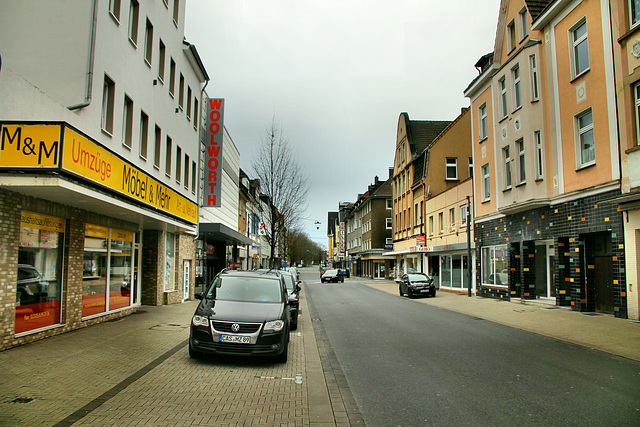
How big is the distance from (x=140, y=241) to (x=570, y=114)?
50.9 ft

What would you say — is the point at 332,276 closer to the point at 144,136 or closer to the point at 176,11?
the point at 176,11

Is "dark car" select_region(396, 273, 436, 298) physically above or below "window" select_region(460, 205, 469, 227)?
below

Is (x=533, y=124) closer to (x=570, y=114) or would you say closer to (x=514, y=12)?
(x=570, y=114)

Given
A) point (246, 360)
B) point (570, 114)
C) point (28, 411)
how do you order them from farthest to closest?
point (570, 114), point (246, 360), point (28, 411)

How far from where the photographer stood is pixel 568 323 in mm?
13234

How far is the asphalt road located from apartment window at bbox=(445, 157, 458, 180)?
24.1m

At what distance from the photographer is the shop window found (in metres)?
9.12

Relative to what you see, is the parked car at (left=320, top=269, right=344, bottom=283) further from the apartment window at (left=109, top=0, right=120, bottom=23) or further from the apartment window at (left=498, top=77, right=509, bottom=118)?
the apartment window at (left=109, top=0, right=120, bottom=23)

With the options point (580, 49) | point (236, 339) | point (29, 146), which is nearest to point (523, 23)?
point (580, 49)

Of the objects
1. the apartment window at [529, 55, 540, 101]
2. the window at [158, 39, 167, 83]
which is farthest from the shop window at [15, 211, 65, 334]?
the apartment window at [529, 55, 540, 101]

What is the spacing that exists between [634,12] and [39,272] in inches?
641

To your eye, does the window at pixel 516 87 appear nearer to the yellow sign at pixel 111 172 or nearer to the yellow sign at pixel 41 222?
the yellow sign at pixel 111 172

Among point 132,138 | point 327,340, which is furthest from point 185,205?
point 327,340

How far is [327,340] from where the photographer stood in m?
11.3
